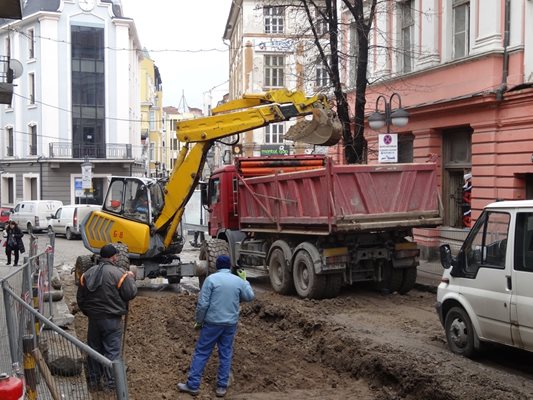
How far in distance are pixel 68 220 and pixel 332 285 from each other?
936 inches

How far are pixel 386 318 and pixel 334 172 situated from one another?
109 inches

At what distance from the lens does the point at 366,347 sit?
848 cm

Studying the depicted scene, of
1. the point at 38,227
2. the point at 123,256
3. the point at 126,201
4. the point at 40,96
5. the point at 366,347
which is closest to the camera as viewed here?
the point at 366,347

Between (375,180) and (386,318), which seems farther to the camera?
(375,180)

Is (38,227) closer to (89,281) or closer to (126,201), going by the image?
(126,201)

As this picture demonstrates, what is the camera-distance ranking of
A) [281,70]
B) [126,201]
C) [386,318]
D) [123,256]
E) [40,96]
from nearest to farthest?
[386,318], [123,256], [126,201], [40,96], [281,70]

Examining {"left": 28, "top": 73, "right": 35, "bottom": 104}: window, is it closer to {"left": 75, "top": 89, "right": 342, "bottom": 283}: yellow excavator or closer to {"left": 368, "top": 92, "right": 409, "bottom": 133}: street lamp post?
{"left": 75, "top": 89, "right": 342, "bottom": 283}: yellow excavator

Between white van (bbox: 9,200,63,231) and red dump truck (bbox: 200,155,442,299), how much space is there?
24.5 meters

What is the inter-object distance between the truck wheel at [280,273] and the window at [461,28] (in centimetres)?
861

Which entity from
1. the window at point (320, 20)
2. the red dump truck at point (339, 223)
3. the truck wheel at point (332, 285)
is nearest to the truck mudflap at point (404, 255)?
the red dump truck at point (339, 223)

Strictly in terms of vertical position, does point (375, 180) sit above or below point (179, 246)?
above

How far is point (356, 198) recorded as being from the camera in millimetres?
11844

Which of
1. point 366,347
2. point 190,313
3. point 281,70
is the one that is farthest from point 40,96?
Answer: point 366,347

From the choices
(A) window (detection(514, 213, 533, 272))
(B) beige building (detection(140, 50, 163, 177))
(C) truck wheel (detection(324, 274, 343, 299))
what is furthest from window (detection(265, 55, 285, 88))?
(A) window (detection(514, 213, 533, 272))
